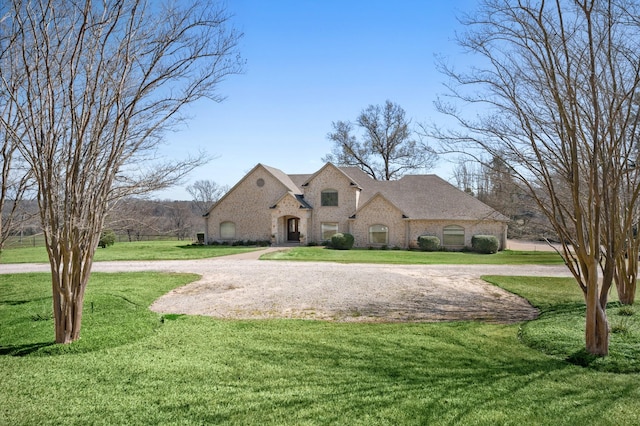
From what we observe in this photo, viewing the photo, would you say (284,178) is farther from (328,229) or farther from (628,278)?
(628,278)

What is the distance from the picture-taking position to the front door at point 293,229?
3189 centimetres

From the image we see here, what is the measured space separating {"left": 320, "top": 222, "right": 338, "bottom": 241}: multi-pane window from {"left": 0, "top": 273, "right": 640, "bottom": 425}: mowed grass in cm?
2141

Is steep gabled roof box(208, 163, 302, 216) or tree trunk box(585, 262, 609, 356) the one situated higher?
steep gabled roof box(208, 163, 302, 216)

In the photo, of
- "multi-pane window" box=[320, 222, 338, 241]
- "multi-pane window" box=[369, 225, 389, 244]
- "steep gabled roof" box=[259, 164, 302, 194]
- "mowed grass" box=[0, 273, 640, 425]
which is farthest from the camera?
"steep gabled roof" box=[259, 164, 302, 194]

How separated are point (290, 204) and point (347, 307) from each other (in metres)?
19.9

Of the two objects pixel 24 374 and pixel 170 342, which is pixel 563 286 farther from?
pixel 24 374

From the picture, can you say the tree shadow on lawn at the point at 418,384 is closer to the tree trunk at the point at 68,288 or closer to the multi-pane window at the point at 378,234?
the tree trunk at the point at 68,288

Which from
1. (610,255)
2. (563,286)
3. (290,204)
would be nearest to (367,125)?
(290,204)

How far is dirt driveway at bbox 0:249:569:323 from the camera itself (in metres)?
9.20

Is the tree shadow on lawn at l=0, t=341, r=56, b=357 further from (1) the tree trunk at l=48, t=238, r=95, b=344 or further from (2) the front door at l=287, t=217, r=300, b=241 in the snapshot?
(2) the front door at l=287, t=217, r=300, b=241

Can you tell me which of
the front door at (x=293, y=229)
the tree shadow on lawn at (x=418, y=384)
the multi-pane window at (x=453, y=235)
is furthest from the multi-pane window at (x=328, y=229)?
the tree shadow on lawn at (x=418, y=384)

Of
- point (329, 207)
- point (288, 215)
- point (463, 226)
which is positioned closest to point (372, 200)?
point (329, 207)

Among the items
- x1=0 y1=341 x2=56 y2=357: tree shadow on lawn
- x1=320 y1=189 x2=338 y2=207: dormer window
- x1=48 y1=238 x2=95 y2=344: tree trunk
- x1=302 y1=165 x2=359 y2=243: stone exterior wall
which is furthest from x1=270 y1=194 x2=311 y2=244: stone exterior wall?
x1=0 y1=341 x2=56 y2=357: tree shadow on lawn

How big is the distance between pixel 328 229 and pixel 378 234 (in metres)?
3.80
